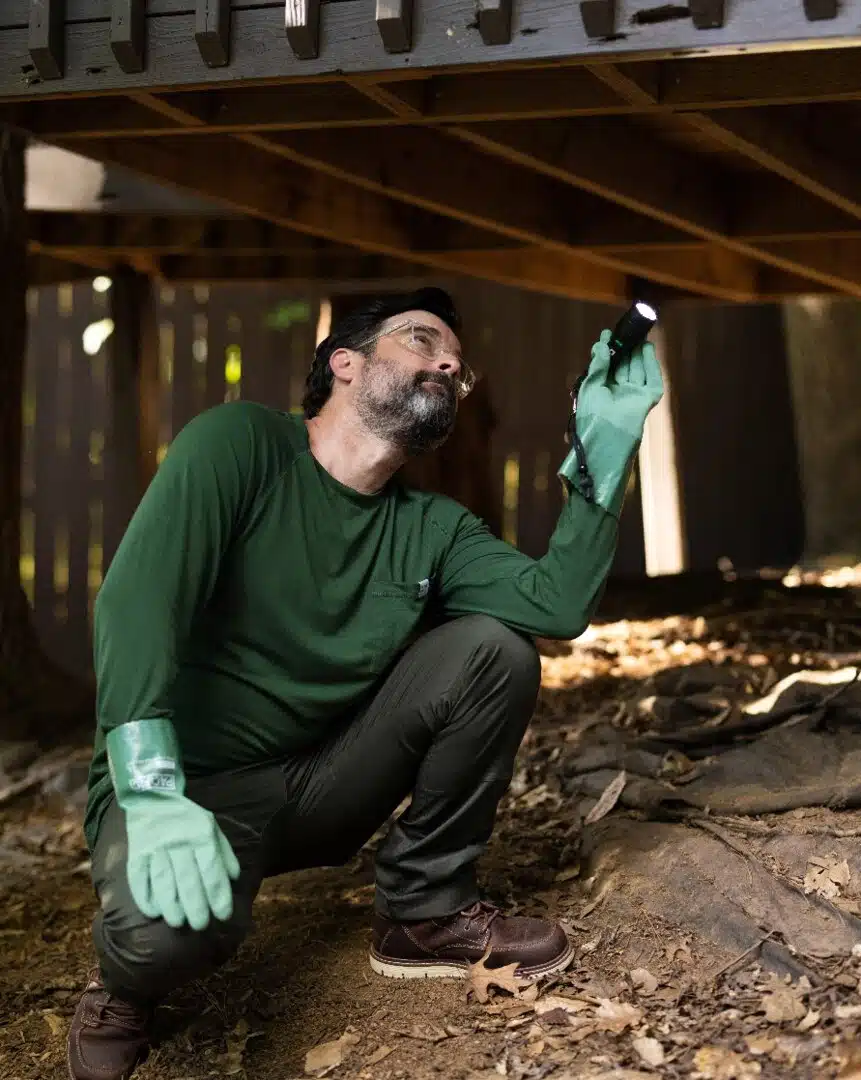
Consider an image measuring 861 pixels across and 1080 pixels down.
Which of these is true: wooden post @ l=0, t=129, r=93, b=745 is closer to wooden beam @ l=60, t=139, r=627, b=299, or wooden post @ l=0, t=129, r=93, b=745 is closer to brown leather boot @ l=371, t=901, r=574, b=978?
wooden beam @ l=60, t=139, r=627, b=299

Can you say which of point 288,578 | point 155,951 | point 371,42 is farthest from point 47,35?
point 155,951

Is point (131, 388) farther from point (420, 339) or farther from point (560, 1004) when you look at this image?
point (560, 1004)

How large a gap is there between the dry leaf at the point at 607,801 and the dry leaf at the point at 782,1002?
855mm

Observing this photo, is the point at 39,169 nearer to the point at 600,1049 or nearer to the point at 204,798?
the point at 204,798

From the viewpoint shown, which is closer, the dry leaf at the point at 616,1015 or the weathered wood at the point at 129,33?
the dry leaf at the point at 616,1015

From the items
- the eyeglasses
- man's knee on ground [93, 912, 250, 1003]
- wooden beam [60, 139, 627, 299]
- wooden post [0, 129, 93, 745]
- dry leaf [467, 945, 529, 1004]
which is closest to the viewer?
man's knee on ground [93, 912, 250, 1003]

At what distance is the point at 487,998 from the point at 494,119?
2112mm

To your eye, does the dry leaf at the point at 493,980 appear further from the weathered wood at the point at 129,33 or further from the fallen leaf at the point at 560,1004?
the weathered wood at the point at 129,33

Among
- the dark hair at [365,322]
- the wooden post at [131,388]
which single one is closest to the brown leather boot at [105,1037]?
the dark hair at [365,322]

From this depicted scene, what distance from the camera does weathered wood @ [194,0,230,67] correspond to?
9.09 feet

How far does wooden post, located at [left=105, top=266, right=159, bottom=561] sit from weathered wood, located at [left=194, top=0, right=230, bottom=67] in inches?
170

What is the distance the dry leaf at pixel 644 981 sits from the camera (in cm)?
264

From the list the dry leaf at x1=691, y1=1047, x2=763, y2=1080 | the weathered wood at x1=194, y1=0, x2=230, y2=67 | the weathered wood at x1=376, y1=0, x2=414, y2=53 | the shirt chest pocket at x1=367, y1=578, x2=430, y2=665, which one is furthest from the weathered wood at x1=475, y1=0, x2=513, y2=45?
the dry leaf at x1=691, y1=1047, x2=763, y2=1080

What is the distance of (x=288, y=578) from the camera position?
8.99 ft
